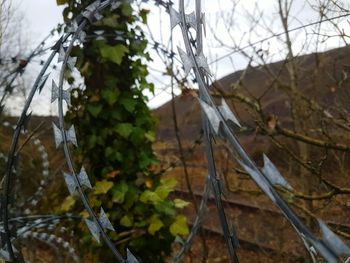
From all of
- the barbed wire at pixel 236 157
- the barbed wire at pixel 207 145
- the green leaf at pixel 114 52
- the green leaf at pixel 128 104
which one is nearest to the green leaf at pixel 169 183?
the green leaf at pixel 128 104

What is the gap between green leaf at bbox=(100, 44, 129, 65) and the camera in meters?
4.20

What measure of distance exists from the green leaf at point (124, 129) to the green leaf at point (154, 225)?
2.66 feet

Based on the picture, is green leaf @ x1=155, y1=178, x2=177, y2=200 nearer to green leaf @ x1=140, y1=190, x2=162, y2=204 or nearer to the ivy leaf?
green leaf @ x1=140, y1=190, x2=162, y2=204

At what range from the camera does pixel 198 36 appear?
1644mm

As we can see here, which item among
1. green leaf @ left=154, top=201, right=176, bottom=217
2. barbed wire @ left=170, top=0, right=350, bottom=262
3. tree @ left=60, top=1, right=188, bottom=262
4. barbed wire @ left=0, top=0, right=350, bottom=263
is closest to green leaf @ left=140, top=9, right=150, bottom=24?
tree @ left=60, top=1, right=188, bottom=262

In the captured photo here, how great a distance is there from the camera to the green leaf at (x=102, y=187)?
4.20 meters

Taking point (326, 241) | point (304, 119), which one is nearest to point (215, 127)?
point (326, 241)

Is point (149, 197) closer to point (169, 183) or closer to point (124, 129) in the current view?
point (169, 183)

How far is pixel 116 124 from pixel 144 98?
0.40 meters

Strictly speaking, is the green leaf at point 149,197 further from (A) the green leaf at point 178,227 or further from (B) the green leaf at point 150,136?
(B) the green leaf at point 150,136

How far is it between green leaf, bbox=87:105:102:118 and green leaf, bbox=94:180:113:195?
0.62 meters

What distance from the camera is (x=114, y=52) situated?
4.23m

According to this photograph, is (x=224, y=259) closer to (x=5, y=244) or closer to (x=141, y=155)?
(x=141, y=155)

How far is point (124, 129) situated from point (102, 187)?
0.56 metres
